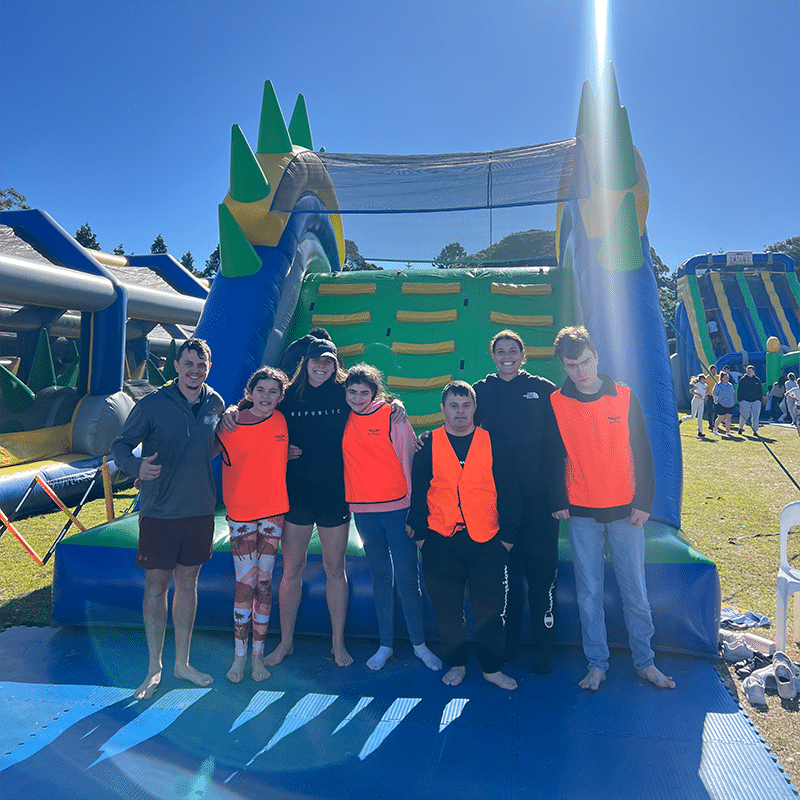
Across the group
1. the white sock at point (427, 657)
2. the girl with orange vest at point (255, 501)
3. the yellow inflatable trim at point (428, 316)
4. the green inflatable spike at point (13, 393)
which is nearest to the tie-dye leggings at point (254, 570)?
the girl with orange vest at point (255, 501)

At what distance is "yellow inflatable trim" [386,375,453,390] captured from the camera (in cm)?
404

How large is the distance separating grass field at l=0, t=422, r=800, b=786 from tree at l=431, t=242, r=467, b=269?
110 inches

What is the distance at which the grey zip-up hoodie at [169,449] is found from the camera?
2.31 metres

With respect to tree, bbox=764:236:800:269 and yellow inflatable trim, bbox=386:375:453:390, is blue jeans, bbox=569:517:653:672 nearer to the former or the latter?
yellow inflatable trim, bbox=386:375:453:390

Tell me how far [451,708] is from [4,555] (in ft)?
11.2

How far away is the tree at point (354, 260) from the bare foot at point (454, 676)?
3482 millimetres

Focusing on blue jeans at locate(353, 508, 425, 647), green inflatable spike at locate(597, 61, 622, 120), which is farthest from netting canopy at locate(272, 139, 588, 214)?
blue jeans at locate(353, 508, 425, 647)

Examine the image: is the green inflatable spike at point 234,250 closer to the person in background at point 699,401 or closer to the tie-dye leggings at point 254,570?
the tie-dye leggings at point 254,570

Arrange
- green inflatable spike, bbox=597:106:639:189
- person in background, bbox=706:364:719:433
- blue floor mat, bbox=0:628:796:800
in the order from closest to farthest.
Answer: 1. blue floor mat, bbox=0:628:796:800
2. green inflatable spike, bbox=597:106:639:189
3. person in background, bbox=706:364:719:433

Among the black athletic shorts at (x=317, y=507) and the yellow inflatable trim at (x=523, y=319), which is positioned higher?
the yellow inflatable trim at (x=523, y=319)

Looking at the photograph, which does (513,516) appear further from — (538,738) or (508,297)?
(508,297)

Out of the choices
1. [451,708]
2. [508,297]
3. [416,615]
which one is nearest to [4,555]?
[416,615]

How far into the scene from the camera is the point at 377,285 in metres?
4.81

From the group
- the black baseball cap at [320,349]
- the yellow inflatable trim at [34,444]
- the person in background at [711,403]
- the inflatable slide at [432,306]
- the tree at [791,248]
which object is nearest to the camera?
the black baseball cap at [320,349]
